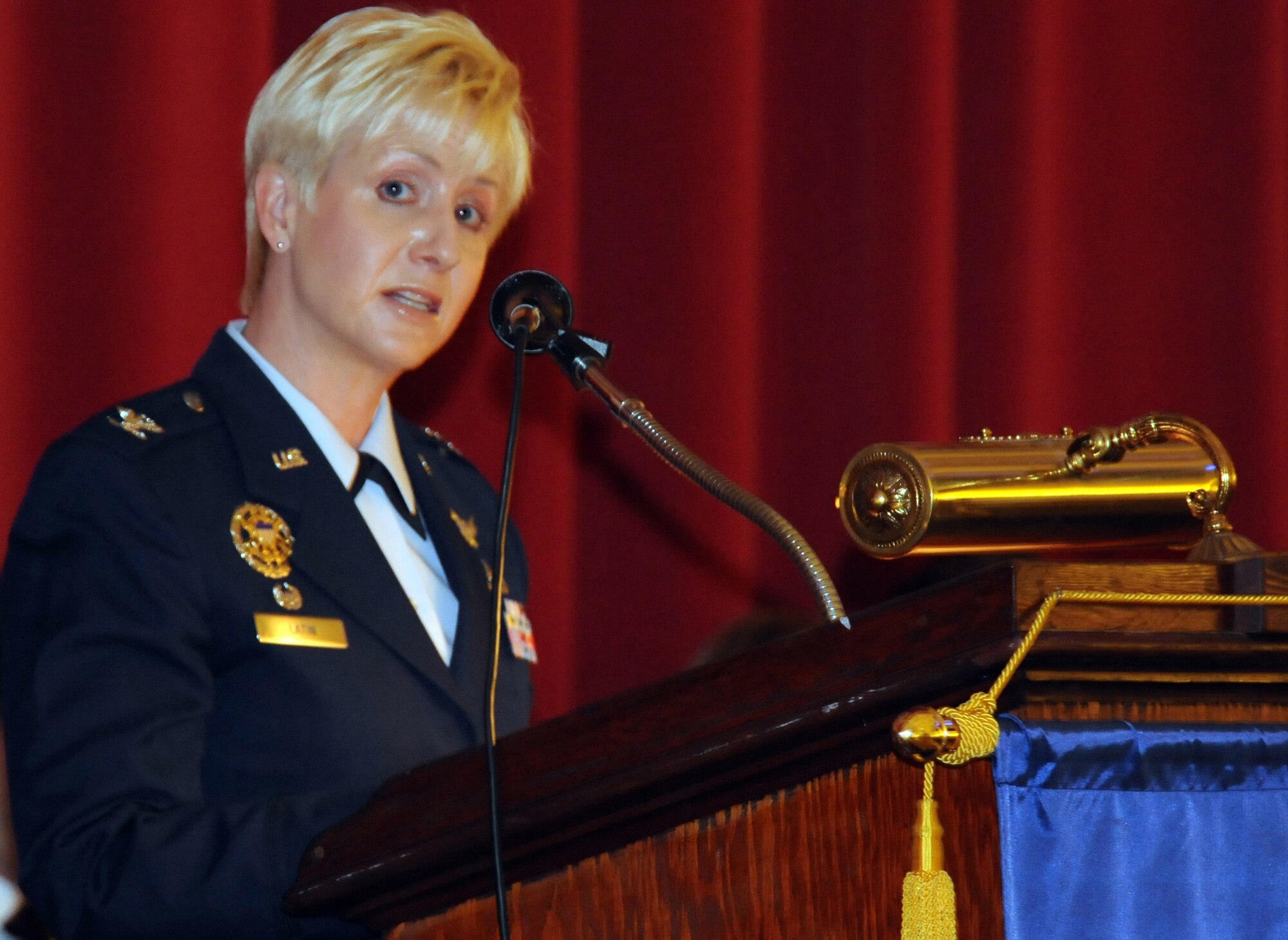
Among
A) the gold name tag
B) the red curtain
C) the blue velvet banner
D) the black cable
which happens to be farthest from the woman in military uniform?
the blue velvet banner

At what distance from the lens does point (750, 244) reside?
6.25ft

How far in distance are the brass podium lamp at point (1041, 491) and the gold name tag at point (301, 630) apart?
0.41 m

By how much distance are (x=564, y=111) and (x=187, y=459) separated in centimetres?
78

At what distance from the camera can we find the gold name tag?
109 cm

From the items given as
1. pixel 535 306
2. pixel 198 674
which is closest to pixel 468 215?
pixel 535 306

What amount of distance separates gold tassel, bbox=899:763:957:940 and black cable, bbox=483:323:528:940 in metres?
0.18

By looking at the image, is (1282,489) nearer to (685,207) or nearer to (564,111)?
(685,207)

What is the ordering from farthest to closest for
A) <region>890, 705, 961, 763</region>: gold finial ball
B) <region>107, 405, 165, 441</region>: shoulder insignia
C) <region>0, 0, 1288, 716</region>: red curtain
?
<region>0, 0, 1288, 716</region>: red curtain, <region>107, 405, 165, 441</region>: shoulder insignia, <region>890, 705, 961, 763</region>: gold finial ball

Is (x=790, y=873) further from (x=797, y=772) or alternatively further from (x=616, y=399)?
(x=616, y=399)

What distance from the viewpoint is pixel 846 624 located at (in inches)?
26.5

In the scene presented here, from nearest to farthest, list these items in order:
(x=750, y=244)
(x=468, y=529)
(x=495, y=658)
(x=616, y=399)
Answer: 1. (x=495, y=658)
2. (x=616, y=399)
3. (x=468, y=529)
4. (x=750, y=244)

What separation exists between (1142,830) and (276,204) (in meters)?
0.95

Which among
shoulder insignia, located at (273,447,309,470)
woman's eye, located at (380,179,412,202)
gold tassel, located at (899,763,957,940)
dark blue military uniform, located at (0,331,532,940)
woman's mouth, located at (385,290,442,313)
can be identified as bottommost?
gold tassel, located at (899,763,957,940)

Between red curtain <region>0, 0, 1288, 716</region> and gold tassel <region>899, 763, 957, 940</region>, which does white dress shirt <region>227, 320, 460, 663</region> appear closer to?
red curtain <region>0, 0, 1288, 716</region>
